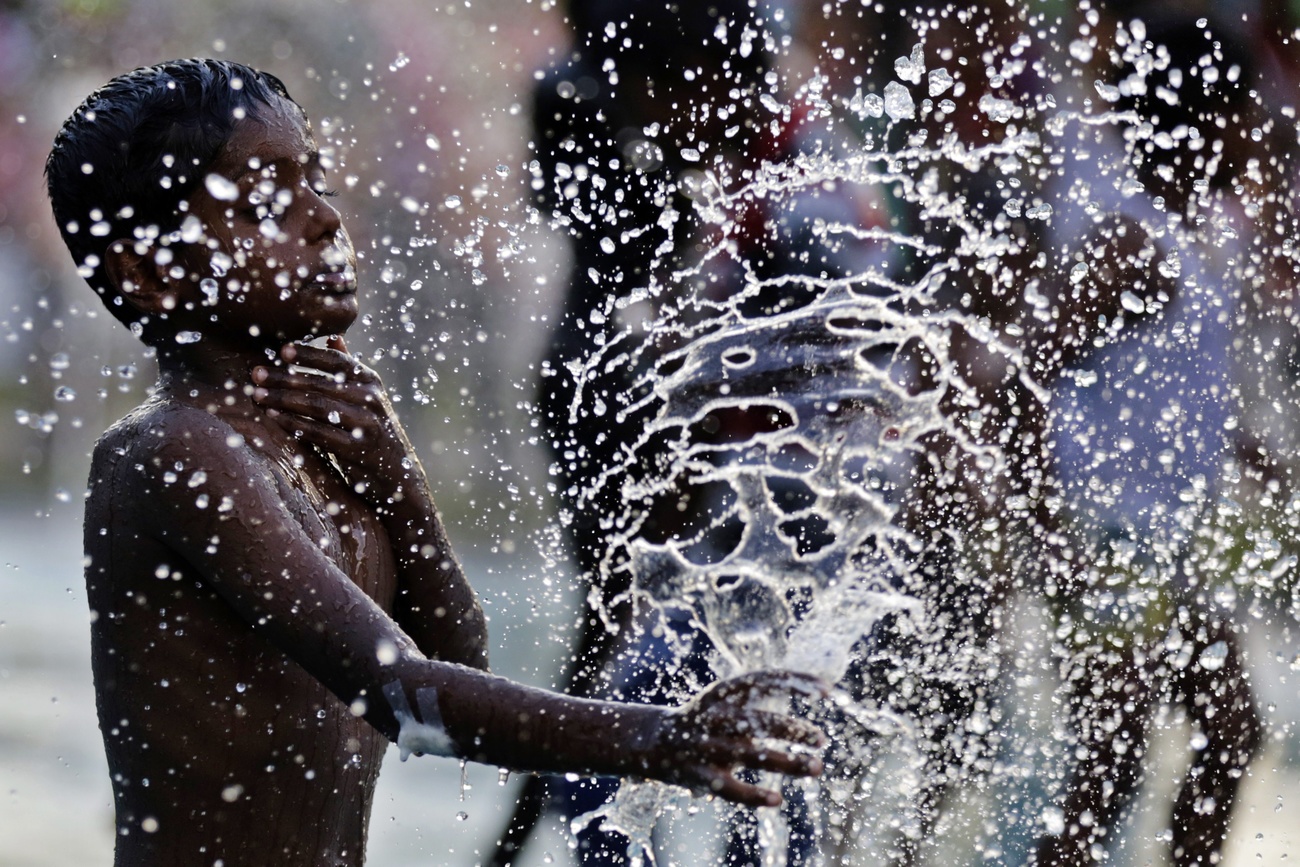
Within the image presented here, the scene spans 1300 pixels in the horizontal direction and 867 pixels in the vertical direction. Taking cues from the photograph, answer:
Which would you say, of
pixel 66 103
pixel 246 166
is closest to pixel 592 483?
pixel 246 166

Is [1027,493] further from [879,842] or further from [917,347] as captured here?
[879,842]

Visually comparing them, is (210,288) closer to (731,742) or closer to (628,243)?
(731,742)

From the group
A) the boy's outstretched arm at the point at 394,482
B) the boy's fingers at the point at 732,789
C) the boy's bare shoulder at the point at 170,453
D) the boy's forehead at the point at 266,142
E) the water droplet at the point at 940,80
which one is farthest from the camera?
the water droplet at the point at 940,80

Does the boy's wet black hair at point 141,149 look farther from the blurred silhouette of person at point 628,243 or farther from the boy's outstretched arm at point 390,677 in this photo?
the blurred silhouette of person at point 628,243

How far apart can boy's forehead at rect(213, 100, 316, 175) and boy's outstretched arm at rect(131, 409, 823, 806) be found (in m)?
0.23

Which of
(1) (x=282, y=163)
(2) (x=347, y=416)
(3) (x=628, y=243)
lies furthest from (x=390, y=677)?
(3) (x=628, y=243)

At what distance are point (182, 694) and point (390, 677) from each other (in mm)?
215

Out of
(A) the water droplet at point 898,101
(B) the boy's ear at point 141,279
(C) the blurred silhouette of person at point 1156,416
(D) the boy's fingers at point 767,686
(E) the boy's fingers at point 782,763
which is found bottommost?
(E) the boy's fingers at point 782,763

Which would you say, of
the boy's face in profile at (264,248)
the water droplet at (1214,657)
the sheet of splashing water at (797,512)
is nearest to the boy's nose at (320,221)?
the boy's face in profile at (264,248)

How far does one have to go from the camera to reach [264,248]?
1.19 meters

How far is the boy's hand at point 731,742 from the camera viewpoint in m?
0.94

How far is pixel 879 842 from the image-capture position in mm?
2826

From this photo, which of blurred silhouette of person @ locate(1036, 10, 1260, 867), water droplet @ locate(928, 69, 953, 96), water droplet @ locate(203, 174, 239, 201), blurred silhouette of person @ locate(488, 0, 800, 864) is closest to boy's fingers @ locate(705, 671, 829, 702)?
water droplet @ locate(203, 174, 239, 201)

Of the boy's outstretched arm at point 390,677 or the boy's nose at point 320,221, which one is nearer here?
the boy's outstretched arm at point 390,677
